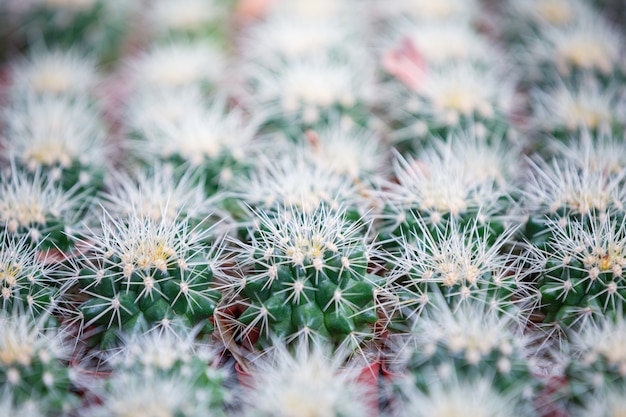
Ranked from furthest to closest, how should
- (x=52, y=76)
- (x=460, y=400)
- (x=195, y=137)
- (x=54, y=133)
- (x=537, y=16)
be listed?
1. (x=537, y=16)
2. (x=52, y=76)
3. (x=54, y=133)
4. (x=195, y=137)
5. (x=460, y=400)

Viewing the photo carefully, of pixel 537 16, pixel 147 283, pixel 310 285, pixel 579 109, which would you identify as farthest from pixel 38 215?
pixel 537 16

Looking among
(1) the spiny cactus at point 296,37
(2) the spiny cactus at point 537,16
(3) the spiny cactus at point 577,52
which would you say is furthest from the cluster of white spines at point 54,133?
(2) the spiny cactus at point 537,16

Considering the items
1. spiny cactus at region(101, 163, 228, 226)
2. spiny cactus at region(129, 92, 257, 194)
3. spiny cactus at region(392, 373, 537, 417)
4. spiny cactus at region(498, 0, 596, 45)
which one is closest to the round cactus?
spiny cactus at region(392, 373, 537, 417)

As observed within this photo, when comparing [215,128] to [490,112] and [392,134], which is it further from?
[490,112]

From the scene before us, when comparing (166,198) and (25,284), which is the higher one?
(166,198)

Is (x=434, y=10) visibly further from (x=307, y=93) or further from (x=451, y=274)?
(x=451, y=274)

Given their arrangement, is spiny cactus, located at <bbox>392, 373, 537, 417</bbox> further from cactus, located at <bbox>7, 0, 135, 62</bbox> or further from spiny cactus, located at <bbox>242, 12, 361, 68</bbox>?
cactus, located at <bbox>7, 0, 135, 62</bbox>

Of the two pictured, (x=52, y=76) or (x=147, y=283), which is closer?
(x=147, y=283)

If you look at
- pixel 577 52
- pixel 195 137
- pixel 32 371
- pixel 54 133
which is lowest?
pixel 32 371

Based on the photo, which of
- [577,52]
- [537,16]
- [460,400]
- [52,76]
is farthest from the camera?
[537,16]

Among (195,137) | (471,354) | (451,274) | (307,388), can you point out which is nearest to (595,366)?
(471,354)
